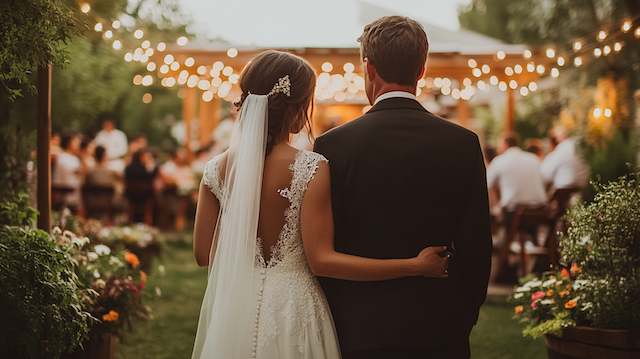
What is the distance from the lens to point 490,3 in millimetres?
29000

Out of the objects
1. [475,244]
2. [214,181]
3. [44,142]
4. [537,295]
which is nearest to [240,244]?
[214,181]

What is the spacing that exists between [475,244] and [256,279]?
31.3 inches

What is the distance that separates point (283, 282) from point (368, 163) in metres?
0.57

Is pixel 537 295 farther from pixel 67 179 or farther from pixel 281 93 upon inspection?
pixel 67 179

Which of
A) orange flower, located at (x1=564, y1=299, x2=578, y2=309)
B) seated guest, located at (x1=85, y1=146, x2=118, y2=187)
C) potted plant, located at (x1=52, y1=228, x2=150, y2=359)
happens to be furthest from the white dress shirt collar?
seated guest, located at (x1=85, y1=146, x2=118, y2=187)

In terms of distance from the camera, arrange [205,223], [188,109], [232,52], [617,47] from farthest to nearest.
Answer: [188,109], [232,52], [617,47], [205,223]

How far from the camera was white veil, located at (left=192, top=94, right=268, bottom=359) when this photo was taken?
3.09 meters

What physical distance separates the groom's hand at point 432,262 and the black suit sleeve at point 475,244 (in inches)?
2.9

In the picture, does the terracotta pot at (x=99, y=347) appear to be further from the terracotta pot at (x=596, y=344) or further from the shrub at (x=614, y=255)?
the shrub at (x=614, y=255)

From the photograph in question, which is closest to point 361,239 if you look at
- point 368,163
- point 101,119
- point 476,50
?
point 368,163

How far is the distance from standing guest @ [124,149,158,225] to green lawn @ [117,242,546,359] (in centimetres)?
464

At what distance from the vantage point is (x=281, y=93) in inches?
123

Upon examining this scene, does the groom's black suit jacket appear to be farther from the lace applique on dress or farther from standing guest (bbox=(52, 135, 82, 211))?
standing guest (bbox=(52, 135, 82, 211))

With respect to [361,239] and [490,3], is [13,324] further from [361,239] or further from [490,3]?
[490,3]
